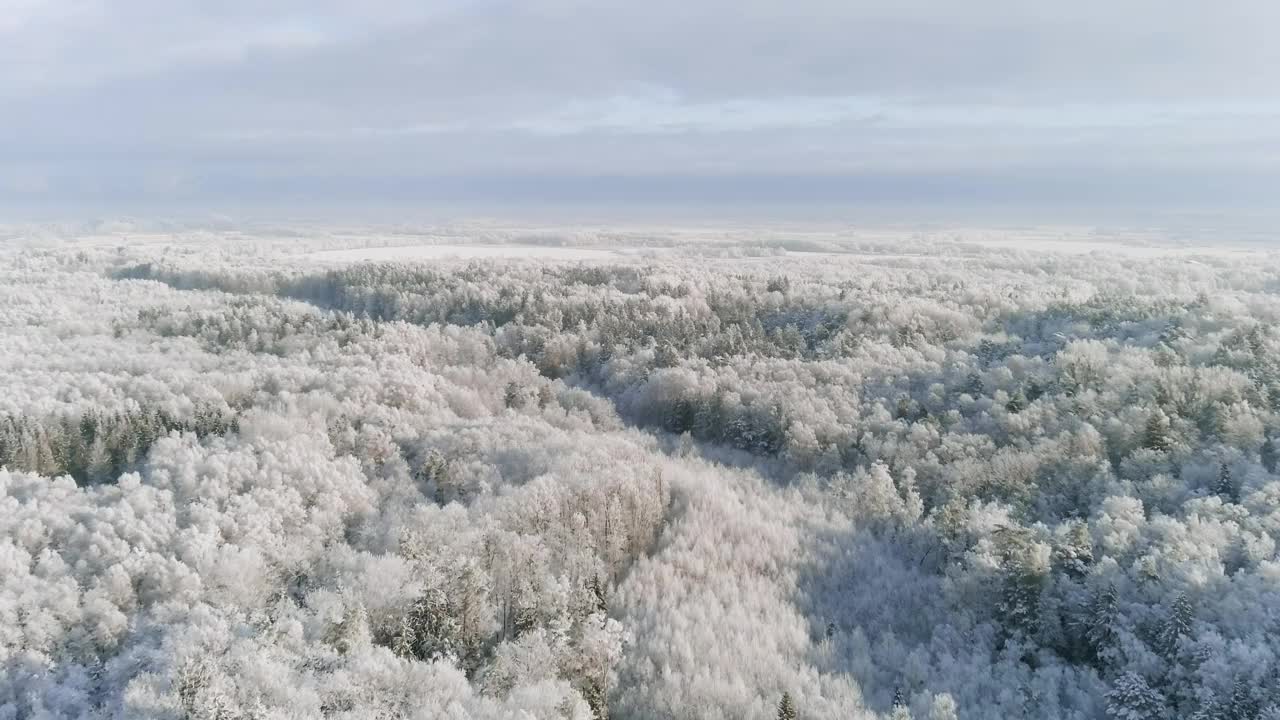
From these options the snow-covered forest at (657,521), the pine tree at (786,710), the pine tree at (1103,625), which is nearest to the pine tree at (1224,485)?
the snow-covered forest at (657,521)

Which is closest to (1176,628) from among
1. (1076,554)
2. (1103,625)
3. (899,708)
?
(1103,625)

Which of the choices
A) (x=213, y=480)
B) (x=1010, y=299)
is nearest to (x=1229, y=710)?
(x=213, y=480)

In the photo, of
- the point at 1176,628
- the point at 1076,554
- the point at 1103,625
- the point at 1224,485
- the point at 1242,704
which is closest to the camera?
A: the point at 1242,704

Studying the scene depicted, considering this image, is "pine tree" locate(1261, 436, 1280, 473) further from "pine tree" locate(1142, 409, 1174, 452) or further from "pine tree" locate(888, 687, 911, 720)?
"pine tree" locate(888, 687, 911, 720)

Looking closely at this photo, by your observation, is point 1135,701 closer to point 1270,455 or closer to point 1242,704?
point 1242,704

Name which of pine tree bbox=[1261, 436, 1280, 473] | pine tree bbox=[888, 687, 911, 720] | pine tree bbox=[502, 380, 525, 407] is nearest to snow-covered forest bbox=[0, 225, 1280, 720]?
pine tree bbox=[502, 380, 525, 407]

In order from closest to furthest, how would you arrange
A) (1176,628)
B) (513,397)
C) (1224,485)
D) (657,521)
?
1. (1176,628)
2. (1224,485)
3. (657,521)
4. (513,397)
